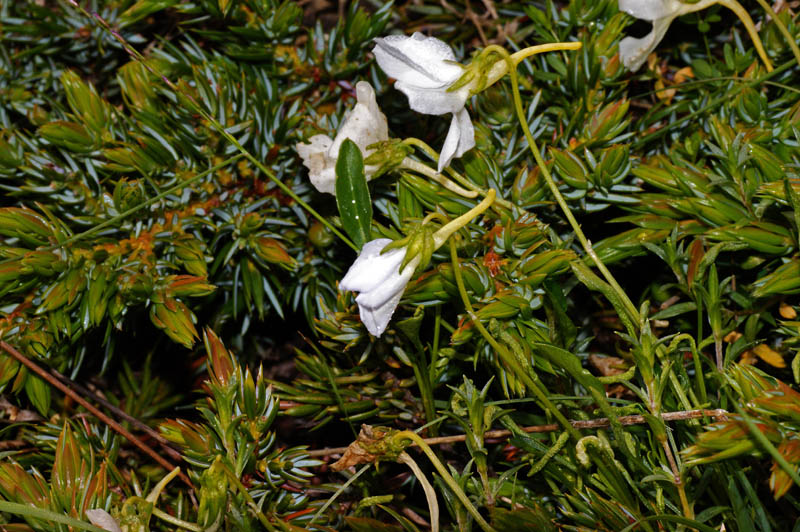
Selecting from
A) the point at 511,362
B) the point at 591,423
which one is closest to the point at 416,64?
the point at 511,362

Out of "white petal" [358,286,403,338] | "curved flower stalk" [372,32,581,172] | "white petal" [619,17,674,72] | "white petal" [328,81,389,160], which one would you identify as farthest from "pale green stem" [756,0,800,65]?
"white petal" [358,286,403,338]

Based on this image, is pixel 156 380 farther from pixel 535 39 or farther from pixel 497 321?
pixel 535 39

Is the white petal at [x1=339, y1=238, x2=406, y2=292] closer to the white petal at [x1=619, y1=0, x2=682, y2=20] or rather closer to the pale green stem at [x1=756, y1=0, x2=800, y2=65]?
the white petal at [x1=619, y1=0, x2=682, y2=20]

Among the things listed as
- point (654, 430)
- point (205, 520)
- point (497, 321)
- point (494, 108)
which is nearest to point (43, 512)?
point (205, 520)

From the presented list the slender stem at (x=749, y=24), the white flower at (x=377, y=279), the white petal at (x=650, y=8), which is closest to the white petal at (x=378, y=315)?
the white flower at (x=377, y=279)

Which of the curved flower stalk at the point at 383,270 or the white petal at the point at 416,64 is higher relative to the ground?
the white petal at the point at 416,64

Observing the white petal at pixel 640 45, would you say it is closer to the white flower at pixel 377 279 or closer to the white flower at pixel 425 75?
the white flower at pixel 425 75
